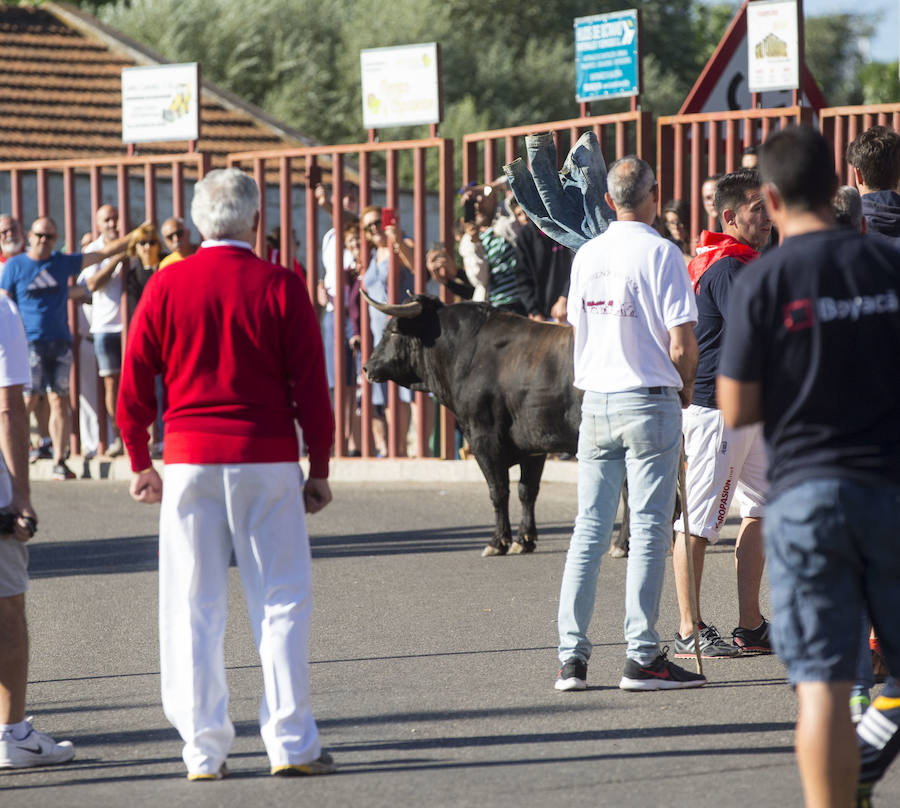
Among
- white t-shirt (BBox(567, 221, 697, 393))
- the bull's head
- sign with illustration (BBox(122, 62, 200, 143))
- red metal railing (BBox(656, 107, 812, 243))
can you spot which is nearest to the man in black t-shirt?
white t-shirt (BBox(567, 221, 697, 393))

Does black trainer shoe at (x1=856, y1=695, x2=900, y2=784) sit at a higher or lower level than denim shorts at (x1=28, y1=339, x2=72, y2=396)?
lower

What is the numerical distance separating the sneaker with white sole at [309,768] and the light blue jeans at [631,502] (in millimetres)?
1408

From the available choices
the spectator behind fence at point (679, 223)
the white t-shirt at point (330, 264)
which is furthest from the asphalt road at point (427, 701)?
the white t-shirt at point (330, 264)

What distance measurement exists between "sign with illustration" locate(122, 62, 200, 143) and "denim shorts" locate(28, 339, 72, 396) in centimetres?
215

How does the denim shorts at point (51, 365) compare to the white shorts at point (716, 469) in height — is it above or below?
above

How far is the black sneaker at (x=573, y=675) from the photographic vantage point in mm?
6449

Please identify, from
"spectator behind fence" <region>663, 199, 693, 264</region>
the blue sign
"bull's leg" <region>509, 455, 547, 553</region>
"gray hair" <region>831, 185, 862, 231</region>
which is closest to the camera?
"gray hair" <region>831, 185, 862, 231</region>

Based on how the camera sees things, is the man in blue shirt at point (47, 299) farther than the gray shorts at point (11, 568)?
Yes

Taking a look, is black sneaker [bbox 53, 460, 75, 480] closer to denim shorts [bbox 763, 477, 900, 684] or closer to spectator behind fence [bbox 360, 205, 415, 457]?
spectator behind fence [bbox 360, 205, 415, 457]

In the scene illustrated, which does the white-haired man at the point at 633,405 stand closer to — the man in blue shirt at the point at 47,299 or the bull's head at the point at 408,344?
the bull's head at the point at 408,344

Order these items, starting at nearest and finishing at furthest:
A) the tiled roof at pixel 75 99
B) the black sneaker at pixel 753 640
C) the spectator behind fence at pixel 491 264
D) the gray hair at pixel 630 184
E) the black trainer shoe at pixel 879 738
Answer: the black trainer shoe at pixel 879 738
the gray hair at pixel 630 184
the black sneaker at pixel 753 640
the spectator behind fence at pixel 491 264
the tiled roof at pixel 75 99

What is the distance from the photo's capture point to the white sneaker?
18.0 feet

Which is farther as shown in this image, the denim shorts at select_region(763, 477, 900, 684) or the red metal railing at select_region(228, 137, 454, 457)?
the red metal railing at select_region(228, 137, 454, 457)

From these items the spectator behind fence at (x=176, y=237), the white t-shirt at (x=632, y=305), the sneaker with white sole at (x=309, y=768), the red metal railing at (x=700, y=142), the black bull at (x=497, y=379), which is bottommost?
the sneaker with white sole at (x=309, y=768)
